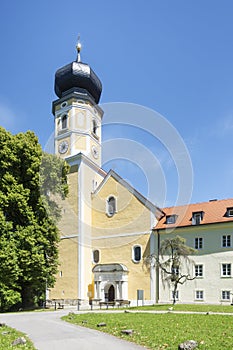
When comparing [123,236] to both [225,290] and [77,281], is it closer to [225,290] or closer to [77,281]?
[77,281]

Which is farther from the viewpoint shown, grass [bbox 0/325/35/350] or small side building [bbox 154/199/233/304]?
small side building [bbox 154/199/233/304]

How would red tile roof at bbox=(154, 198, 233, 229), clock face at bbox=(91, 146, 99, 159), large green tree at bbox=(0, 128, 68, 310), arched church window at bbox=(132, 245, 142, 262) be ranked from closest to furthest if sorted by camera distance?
large green tree at bbox=(0, 128, 68, 310) → red tile roof at bbox=(154, 198, 233, 229) → arched church window at bbox=(132, 245, 142, 262) → clock face at bbox=(91, 146, 99, 159)

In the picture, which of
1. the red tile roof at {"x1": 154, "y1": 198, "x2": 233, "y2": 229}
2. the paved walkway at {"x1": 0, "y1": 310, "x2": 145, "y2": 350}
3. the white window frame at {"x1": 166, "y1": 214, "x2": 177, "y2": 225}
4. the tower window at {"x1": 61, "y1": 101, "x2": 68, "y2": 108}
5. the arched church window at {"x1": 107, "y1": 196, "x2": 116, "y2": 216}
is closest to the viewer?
the paved walkway at {"x1": 0, "y1": 310, "x2": 145, "y2": 350}

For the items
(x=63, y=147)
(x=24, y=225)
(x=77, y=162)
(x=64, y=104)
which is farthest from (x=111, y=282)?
(x=64, y=104)

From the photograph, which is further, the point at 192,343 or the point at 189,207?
the point at 189,207

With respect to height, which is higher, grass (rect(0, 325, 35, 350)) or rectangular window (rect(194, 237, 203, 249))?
rectangular window (rect(194, 237, 203, 249))

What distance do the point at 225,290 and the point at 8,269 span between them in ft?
57.4

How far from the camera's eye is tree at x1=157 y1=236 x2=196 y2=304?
1133 inches

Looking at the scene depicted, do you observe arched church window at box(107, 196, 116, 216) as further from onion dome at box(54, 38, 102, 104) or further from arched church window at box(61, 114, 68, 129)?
onion dome at box(54, 38, 102, 104)

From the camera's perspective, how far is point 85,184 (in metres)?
38.2

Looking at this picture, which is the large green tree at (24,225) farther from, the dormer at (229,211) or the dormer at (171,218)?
the dormer at (229,211)

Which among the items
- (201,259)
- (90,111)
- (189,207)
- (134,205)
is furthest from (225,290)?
(90,111)

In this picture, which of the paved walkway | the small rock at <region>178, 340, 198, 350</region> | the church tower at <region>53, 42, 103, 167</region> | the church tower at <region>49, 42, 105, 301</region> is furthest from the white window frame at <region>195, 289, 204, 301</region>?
the small rock at <region>178, 340, 198, 350</region>

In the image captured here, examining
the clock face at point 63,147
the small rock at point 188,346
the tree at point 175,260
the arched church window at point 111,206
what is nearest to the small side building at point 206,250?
the tree at point 175,260
